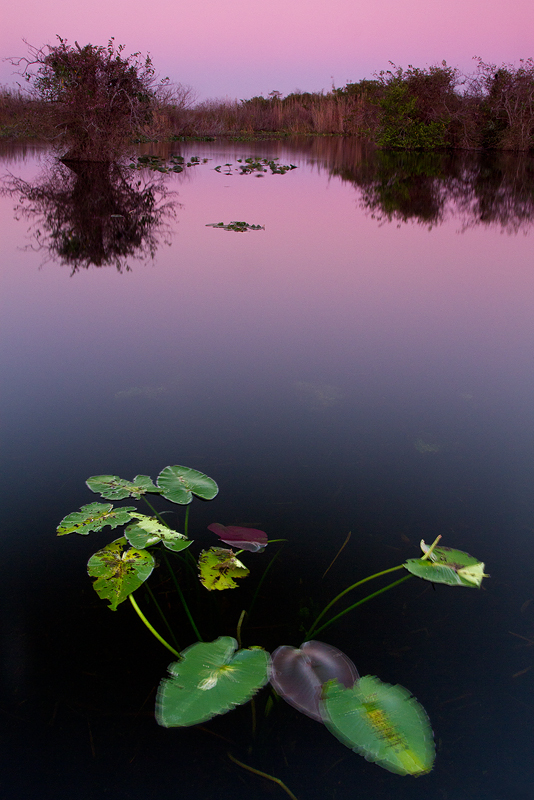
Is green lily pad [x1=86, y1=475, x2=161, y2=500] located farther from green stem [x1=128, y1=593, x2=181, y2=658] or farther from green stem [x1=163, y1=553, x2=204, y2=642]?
green stem [x1=128, y1=593, x2=181, y2=658]

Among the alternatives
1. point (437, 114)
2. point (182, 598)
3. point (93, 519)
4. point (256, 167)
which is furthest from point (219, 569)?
point (437, 114)

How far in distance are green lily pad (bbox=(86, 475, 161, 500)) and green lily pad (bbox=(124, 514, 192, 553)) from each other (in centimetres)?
11

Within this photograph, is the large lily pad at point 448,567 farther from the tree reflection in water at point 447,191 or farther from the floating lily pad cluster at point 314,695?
the tree reflection in water at point 447,191

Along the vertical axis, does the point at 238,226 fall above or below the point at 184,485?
above

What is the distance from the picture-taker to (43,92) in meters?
8.38

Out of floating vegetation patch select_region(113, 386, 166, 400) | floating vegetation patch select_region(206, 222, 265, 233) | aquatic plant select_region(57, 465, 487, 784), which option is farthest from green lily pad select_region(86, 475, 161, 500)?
floating vegetation patch select_region(206, 222, 265, 233)

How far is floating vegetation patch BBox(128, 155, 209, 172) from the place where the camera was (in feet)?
30.9

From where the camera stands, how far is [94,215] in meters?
5.05

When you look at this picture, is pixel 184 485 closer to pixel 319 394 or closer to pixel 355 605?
pixel 355 605

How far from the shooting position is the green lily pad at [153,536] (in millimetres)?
1214

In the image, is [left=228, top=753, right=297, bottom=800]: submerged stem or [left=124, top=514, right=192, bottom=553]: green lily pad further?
[left=124, top=514, right=192, bottom=553]: green lily pad

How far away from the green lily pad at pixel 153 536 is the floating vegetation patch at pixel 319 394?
816mm

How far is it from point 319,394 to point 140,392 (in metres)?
0.67

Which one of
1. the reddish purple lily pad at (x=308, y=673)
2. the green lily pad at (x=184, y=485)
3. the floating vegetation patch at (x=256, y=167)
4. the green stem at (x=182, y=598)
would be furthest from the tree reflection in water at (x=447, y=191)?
the reddish purple lily pad at (x=308, y=673)
